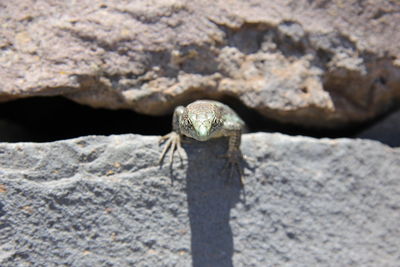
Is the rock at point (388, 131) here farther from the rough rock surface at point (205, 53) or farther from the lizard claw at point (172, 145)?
the lizard claw at point (172, 145)

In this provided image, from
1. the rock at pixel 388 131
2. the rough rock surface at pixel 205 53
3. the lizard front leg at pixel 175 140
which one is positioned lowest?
the lizard front leg at pixel 175 140

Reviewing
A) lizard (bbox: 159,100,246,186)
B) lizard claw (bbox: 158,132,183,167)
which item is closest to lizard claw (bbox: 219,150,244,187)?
lizard (bbox: 159,100,246,186)

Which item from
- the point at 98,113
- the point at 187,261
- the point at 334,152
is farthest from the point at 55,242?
the point at 334,152

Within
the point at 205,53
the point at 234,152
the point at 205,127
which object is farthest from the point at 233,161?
the point at 205,53

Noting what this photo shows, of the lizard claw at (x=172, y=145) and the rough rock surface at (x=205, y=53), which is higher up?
the rough rock surface at (x=205, y=53)

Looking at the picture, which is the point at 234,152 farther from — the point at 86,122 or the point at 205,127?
the point at 86,122

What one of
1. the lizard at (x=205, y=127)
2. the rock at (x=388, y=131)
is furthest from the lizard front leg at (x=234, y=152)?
the rock at (x=388, y=131)
